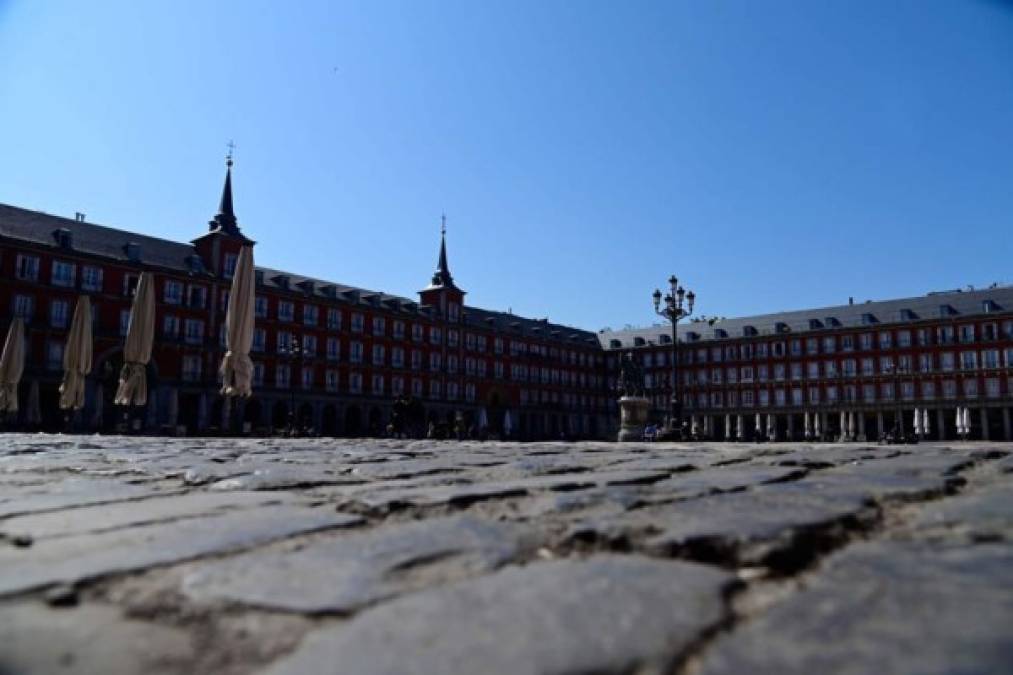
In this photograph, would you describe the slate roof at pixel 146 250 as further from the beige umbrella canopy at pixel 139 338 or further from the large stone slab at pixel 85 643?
the large stone slab at pixel 85 643

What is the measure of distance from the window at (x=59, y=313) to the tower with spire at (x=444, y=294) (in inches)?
1165

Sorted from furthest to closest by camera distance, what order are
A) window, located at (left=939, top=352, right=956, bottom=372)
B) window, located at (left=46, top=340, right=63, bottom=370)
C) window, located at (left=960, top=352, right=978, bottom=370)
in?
window, located at (left=939, top=352, right=956, bottom=372), window, located at (left=960, top=352, right=978, bottom=370), window, located at (left=46, top=340, right=63, bottom=370)

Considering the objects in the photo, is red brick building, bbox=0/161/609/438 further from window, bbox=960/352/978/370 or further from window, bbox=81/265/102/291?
window, bbox=960/352/978/370

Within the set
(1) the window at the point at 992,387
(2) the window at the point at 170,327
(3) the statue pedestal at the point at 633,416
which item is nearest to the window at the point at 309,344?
(2) the window at the point at 170,327

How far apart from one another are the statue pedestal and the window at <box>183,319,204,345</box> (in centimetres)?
3407

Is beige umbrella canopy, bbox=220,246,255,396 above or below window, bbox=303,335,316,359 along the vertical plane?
below

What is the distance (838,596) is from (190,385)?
158 feet

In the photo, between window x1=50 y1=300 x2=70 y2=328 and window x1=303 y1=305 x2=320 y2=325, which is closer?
window x1=50 y1=300 x2=70 y2=328

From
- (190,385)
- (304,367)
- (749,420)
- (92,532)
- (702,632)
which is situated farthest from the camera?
(749,420)

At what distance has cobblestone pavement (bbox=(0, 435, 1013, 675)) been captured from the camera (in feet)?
4.03

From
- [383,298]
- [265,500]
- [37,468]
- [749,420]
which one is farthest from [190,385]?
[749,420]

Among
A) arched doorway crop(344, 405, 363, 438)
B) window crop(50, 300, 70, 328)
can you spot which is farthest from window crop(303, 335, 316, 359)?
window crop(50, 300, 70, 328)

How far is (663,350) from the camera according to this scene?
78.3 m

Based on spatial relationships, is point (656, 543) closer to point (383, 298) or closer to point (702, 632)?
point (702, 632)
